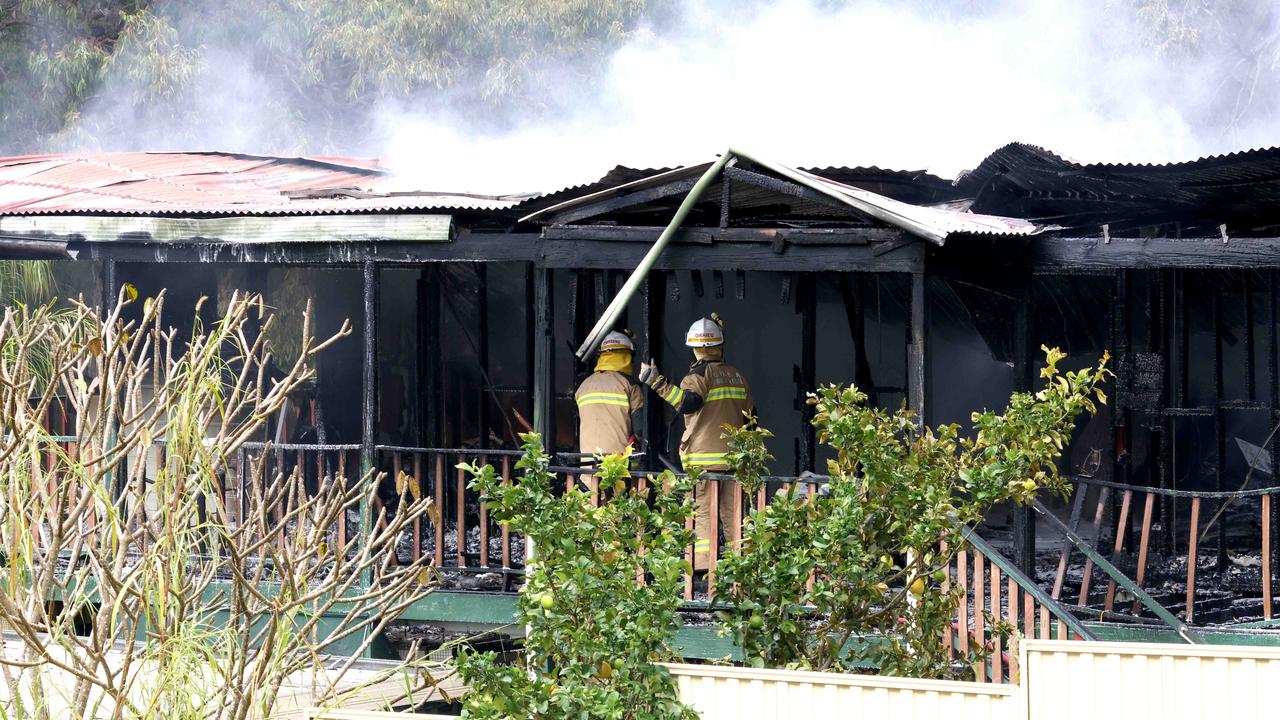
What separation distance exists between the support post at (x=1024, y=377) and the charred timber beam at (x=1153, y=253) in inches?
8.2

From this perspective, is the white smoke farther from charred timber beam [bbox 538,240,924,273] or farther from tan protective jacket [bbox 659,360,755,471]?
charred timber beam [bbox 538,240,924,273]

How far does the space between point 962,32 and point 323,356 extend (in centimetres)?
1484

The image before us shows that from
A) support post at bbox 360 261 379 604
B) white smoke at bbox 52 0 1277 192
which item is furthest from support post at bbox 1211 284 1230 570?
white smoke at bbox 52 0 1277 192

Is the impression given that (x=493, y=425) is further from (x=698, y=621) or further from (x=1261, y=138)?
(x=1261, y=138)

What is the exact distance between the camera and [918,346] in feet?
25.5

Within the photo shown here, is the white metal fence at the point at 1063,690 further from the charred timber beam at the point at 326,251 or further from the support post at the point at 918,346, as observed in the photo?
the charred timber beam at the point at 326,251

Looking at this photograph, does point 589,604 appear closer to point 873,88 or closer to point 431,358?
point 431,358

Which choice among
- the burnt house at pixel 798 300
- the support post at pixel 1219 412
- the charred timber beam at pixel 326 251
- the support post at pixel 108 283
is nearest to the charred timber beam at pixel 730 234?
the burnt house at pixel 798 300

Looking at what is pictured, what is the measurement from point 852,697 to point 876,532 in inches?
60.5

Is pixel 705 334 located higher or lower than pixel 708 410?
higher

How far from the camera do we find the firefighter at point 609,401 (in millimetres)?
9383

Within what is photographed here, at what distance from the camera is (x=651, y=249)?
26.8 ft

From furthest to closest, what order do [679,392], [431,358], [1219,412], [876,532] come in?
1. [431,358]
2. [1219,412]
3. [679,392]
4. [876,532]

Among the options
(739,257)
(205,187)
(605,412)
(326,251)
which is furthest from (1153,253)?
(205,187)
